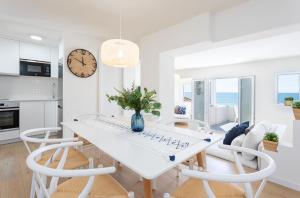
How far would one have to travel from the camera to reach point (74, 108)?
3266 mm

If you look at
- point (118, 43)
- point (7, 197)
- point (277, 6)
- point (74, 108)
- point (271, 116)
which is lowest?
point (7, 197)

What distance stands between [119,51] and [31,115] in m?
2.92

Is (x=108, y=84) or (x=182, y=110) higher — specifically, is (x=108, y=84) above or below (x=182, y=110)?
above

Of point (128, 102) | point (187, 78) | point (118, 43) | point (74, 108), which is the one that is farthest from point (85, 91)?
point (187, 78)

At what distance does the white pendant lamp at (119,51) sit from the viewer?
188 cm

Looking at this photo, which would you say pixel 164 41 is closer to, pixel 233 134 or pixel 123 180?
pixel 233 134

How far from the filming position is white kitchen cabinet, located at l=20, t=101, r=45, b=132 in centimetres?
352

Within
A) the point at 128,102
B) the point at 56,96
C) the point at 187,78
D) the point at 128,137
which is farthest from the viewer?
the point at 187,78

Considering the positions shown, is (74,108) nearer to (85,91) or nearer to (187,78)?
(85,91)

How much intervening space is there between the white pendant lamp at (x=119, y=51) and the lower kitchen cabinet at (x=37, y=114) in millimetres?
2621

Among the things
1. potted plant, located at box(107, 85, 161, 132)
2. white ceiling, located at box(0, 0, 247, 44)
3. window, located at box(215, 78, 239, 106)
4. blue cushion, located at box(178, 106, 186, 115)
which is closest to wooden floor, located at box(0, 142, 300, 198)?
potted plant, located at box(107, 85, 161, 132)

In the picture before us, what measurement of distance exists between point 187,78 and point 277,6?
516cm

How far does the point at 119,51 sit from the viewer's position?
189 cm

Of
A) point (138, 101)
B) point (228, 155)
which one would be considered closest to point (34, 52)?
point (138, 101)
